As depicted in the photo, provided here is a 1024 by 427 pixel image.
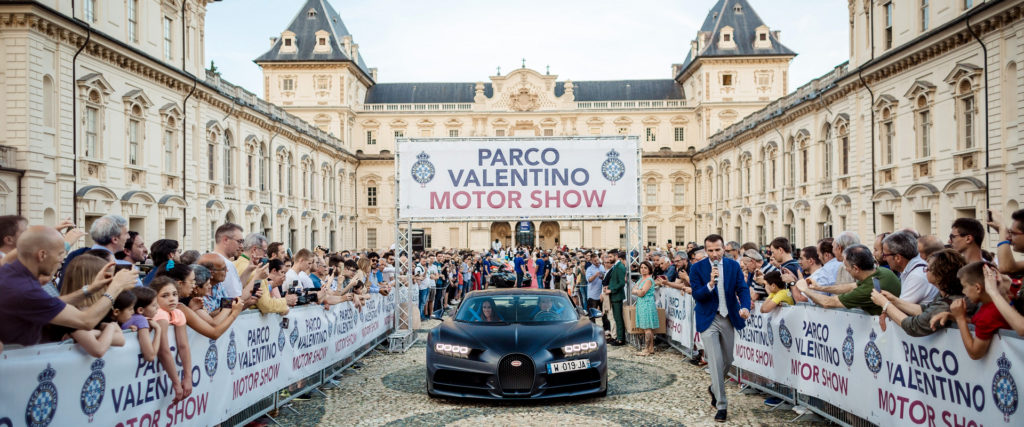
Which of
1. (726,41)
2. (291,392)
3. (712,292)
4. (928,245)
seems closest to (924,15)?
(928,245)

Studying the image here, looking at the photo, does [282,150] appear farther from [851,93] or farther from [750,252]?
[750,252]

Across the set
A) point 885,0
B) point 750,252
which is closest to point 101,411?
point 750,252

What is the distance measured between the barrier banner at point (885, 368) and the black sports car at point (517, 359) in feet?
6.73

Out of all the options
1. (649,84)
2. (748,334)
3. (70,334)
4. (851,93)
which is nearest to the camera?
(70,334)

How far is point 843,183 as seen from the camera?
30.1m

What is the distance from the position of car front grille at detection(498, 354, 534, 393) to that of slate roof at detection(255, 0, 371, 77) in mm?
52673

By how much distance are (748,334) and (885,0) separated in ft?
74.4

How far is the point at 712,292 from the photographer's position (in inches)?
289

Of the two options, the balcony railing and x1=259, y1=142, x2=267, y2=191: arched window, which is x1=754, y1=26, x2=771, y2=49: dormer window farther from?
x1=259, y1=142, x2=267, y2=191: arched window

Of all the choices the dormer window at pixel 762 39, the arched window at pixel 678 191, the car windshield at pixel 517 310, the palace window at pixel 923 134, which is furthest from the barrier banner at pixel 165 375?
the arched window at pixel 678 191

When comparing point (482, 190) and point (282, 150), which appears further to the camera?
point (282, 150)

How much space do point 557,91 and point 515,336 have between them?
60961mm

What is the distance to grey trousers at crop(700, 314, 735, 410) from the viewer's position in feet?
Answer: 23.5

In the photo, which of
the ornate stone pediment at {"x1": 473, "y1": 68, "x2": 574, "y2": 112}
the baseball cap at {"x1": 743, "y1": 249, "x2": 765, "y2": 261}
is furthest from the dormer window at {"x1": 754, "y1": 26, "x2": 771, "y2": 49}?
the baseball cap at {"x1": 743, "y1": 249, "x2": 765, "y2": 261}
